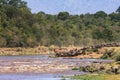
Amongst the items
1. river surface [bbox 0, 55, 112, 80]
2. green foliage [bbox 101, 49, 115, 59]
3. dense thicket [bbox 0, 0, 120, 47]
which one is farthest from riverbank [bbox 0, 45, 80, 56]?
river surface [bbox 0, 55, 112, 80]

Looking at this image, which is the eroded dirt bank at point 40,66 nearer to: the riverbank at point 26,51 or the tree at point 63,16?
the riverbank at point 26,51

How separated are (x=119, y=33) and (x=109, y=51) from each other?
70.8 m

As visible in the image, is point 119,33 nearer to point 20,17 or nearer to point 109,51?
point 20,17

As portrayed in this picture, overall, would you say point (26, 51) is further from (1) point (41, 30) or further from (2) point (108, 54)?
(2) point (108, 54)

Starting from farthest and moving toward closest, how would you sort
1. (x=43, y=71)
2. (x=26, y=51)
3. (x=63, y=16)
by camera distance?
1. (x=63, y=16)
2. (x=26, y=51)
3. (x=43, y=71)

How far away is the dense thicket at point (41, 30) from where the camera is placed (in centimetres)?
14462

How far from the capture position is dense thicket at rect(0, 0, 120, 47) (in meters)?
145

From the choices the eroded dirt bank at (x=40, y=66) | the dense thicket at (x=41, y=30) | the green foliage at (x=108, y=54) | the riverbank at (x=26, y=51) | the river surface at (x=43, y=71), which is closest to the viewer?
the river surface at (x=43, y=71)

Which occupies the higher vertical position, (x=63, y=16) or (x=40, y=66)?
(x=63, y=16)

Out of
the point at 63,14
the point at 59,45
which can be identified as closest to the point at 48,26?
the point at 59,45

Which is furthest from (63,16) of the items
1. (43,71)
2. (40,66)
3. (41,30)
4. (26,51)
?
(43,71)

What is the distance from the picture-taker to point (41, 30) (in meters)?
154

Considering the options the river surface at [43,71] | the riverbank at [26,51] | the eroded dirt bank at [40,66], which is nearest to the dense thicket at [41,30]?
the riverbank at [26,51]

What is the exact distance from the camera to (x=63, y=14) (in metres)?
197
